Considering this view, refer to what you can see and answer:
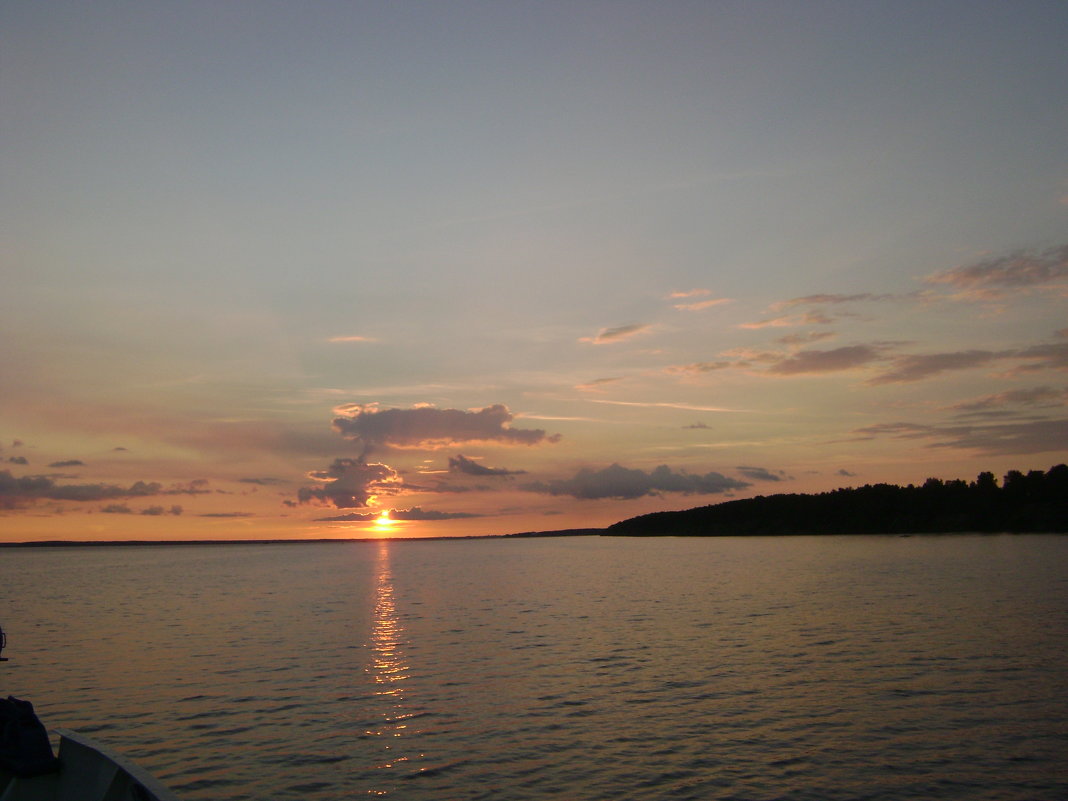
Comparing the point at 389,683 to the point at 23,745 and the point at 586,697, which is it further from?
the point at 23,745

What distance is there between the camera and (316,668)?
4056cm

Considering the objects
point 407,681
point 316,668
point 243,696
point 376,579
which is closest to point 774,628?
point 407,681

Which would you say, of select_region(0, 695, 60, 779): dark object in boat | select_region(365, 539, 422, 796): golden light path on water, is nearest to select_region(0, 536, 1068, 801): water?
select_region(365, 539, 422, 796): golden light path on water

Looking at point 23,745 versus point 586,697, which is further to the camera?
point 586,697

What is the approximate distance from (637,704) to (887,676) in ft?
40.3

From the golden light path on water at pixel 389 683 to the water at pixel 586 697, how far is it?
15 cm

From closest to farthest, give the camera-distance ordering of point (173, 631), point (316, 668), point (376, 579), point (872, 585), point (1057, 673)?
point (1057, 673)
point (316, 668)
point (173, 631)
point (872, 585)
point (376, 579)

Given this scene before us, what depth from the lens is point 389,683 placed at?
36.2m

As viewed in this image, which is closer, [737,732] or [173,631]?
[737,732]

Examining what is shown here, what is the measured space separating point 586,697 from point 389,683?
9.99 m

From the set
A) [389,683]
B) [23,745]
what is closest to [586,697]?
[389,683]

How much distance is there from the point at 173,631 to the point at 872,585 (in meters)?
66.3

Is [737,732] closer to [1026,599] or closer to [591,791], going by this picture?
[591,791]

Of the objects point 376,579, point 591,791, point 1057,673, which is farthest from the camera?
point 376,579
